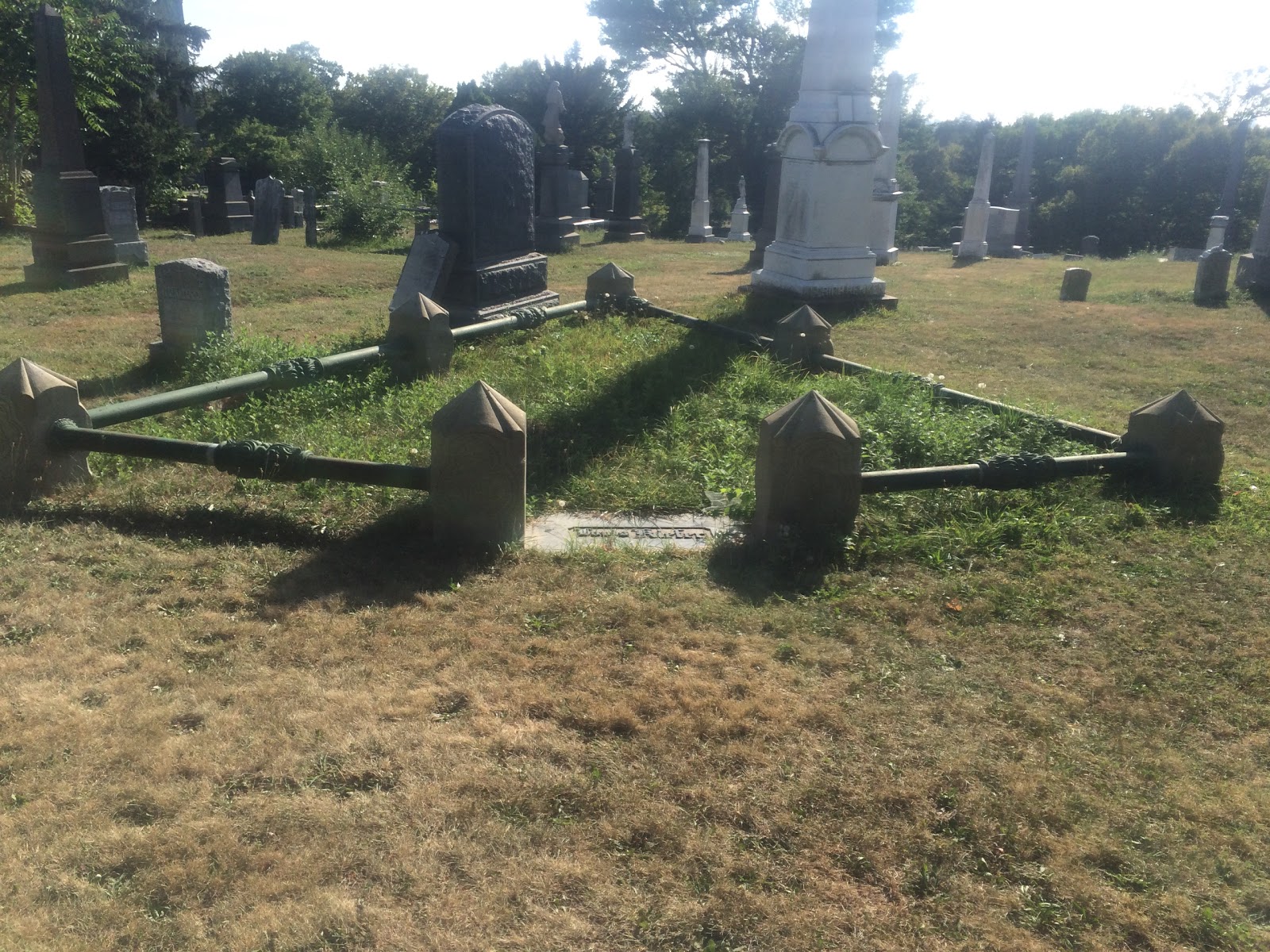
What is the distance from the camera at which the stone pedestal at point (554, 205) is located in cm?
2012

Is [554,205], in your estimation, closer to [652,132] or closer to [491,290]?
[491,290]

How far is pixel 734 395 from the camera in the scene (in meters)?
7.50

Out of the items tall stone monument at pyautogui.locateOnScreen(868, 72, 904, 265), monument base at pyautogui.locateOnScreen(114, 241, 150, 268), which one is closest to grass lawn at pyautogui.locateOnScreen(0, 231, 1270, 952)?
monument base at pyautogui.locateOnScreen(114, 241, 150, 268)

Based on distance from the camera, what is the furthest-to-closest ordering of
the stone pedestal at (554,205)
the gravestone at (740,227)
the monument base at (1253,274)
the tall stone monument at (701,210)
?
the gravestone at (740,227)
the tall stone monument at (701,210)
the stone pedestal at (554,205)
the monument base at (1253,274)

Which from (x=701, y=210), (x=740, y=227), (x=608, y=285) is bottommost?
(x=608, y=285)

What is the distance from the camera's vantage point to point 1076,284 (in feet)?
45.3

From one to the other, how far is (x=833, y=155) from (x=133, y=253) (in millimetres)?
10446

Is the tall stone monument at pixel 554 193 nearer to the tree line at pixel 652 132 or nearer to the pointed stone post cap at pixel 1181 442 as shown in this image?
the tree line at pixel 652 132

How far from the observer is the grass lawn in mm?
2508

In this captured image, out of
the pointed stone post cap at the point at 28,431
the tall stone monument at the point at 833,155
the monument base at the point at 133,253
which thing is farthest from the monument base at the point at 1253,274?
the monument base at the point at 133,253

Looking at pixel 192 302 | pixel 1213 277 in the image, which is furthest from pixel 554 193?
pixel 192 302

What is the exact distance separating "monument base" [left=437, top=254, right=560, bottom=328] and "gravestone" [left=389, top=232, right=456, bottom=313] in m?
0.15

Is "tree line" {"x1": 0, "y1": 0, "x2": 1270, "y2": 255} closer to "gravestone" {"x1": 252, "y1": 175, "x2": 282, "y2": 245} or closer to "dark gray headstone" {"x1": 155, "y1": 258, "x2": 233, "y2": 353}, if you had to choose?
"gravestone" {"x1": 252, "y1": 175, "x2": 282, "y2": 245}

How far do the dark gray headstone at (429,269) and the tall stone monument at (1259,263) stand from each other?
39.6 feet
